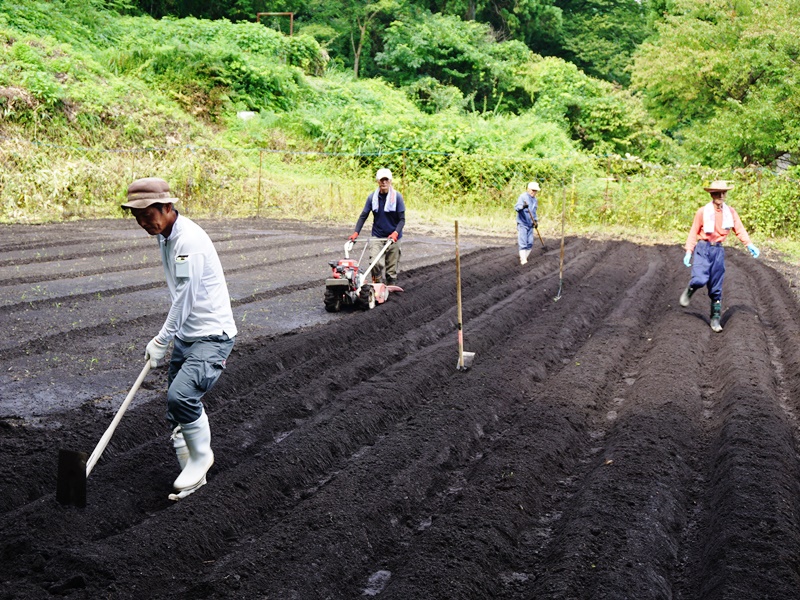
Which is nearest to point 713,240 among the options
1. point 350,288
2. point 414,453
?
point 350,288

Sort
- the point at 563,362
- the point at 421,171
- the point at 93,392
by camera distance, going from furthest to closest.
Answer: the point at 421,171 → the point at 563,362 → the point at 93,392

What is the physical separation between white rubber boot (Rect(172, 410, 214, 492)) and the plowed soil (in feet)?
0.32

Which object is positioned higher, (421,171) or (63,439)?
(421,171)

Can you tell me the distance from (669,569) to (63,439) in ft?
13.2

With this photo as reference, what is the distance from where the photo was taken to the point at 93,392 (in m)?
7.02

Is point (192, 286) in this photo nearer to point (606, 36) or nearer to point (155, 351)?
point (155, 351)

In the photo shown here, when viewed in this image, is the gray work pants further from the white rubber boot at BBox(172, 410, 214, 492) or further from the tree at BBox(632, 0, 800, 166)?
the tree at BBox(632, 0, 800, 166)

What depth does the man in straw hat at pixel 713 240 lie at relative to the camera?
32.6 feet

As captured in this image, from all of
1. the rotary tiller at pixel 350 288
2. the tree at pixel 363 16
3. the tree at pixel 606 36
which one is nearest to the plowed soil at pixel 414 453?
the rotary tiller at pixel 350 288

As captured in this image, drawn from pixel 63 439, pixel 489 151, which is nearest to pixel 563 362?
pixel 63 439

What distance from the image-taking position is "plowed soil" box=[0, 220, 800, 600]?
431 centimetres

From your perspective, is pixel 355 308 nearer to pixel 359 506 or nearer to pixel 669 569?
pixel 359 506

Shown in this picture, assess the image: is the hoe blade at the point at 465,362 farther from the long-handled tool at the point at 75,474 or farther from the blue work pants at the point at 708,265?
the long-handled tool at the point at 75,474

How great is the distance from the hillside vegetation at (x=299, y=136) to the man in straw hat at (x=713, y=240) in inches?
345
